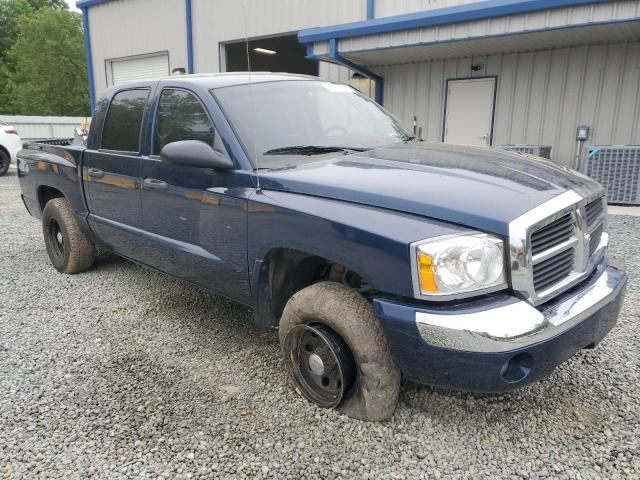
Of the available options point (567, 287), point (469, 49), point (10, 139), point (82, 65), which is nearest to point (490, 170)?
point (567, 287)

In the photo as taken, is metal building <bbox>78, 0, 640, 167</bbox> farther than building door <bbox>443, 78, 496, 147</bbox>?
No

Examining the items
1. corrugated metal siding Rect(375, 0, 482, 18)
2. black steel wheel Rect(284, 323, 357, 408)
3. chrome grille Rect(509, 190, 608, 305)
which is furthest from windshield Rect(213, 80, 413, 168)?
corrugated metal siding Rect(375, 0, 482, 18)

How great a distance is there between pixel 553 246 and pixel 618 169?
7.08m

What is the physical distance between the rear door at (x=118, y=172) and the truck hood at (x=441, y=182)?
59.7 inches

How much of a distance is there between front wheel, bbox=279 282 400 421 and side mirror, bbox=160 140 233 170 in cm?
92

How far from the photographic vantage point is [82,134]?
5.14 metres

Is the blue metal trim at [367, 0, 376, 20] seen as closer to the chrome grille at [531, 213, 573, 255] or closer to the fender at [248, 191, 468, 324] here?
the fender at [248, 191, 468, 324]

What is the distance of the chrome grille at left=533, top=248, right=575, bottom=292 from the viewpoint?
225 cm

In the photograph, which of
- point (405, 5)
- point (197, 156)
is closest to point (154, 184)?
point (197, 156)

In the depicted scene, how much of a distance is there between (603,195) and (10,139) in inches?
596

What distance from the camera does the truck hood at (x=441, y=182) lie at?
222 centimetres

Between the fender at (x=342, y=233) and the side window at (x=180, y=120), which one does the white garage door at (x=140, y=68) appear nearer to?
the side window at (x=180, y=120)

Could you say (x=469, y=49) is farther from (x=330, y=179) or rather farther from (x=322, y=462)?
(x=322, y=462)

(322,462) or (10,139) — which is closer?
(322,462)
